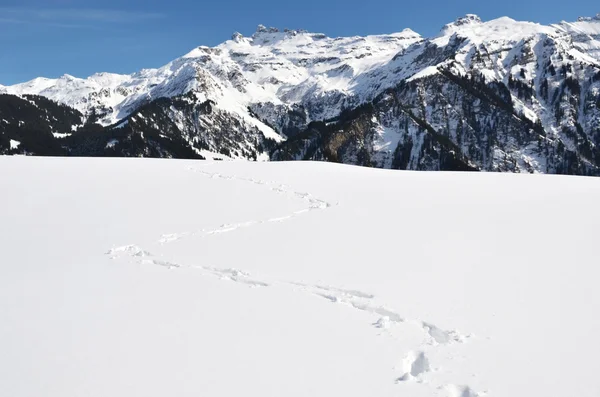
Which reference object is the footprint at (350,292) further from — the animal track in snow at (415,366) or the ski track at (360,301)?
the animal track in snow at (415,366)

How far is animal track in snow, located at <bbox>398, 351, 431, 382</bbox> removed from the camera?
6566mm

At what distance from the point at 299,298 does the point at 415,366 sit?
10.8 ft

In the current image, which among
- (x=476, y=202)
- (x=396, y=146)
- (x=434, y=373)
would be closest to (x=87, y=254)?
(x=434, y=373)

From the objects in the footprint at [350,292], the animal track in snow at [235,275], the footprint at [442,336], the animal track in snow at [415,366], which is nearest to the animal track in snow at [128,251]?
the animal track in snow at [235,275]

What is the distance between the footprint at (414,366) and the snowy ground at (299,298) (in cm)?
3

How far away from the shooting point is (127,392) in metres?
6.18

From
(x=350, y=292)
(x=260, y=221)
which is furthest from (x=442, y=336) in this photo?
(x=260, y=221)

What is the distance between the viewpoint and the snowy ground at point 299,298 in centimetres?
656

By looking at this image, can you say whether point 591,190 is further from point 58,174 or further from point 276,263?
point 58,174

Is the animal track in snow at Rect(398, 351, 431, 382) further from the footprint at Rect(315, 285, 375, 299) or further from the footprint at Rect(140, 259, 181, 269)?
the footprint at Rect(140, 259, 181, 269)

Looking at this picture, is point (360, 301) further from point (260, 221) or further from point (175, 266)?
point (260, 221)

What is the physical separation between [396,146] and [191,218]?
181 meters

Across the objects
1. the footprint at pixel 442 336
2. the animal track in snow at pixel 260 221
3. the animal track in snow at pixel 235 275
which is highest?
the animal track in snow at pixel 260 221

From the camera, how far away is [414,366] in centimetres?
698
